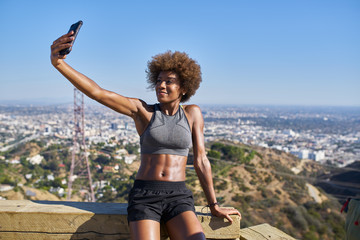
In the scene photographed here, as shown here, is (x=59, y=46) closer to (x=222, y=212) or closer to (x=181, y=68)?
(x=181, y=68)

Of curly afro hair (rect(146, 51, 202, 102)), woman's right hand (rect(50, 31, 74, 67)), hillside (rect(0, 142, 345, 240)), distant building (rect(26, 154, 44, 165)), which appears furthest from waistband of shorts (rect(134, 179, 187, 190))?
distant building (rect(26, 154, 44, 165))

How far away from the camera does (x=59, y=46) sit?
189 cm

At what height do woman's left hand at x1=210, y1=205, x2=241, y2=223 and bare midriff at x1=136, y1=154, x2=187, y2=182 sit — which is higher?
bare midriff at x1=136, y1=154, x2=187, y2=182

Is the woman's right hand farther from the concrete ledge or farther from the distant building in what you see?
the distant building

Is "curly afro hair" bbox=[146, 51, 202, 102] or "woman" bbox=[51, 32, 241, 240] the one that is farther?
"curly afro hair" bbox=[146, 51, 202, 102]

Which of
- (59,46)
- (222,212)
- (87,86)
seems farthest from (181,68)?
(222,212)

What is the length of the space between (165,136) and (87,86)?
0.58m

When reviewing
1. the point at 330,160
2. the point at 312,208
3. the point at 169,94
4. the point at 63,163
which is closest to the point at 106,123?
the point at 63,163

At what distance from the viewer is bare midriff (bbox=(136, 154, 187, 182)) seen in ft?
6.90

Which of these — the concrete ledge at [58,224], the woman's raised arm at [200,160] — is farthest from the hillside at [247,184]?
the concrete ledge at [58,224]

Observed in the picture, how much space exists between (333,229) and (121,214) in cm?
1662

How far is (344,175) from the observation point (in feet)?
99.4

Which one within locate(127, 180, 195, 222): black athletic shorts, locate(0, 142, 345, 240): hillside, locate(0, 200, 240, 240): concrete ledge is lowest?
locate(0, 142, 345, 240): hillside

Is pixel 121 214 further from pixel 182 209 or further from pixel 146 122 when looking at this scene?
pixel 146 122
